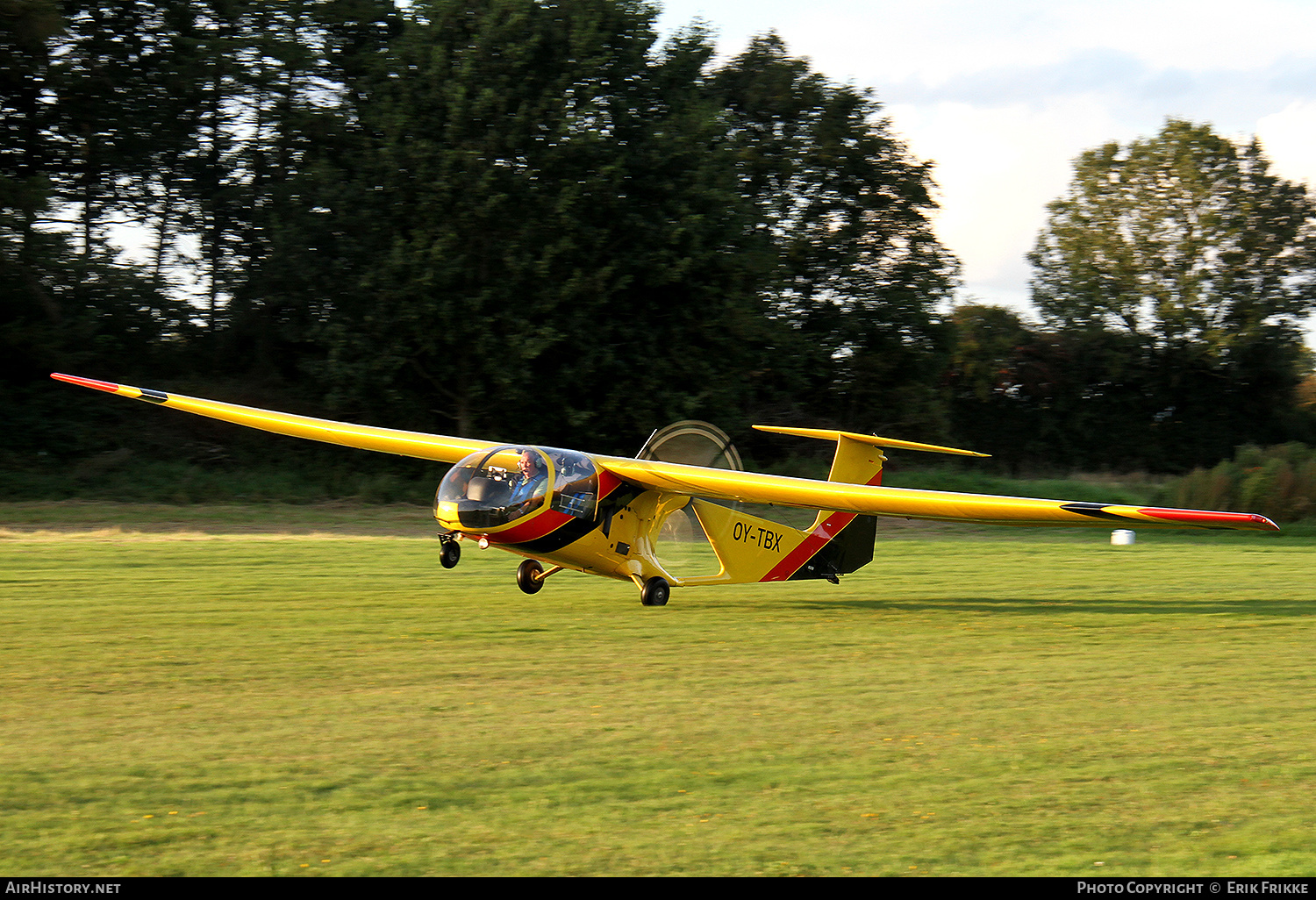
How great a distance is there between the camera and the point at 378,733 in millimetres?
8602

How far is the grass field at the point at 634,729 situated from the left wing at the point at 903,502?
1.39m

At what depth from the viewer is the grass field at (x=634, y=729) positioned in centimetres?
617

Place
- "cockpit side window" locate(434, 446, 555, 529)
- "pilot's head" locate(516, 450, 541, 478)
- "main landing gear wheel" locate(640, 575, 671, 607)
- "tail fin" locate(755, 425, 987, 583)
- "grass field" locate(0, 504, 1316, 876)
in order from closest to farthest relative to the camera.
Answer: "grass field" locate(0, 504, 1316, 876)
"cockpit side window" locate(434, 446, 555, 529)
"pilot's head" locate(516, 450, 541, 478)
"main landing gear wheel" locate(640, 575, 671, 607)
"tail fin" locate(755, 425, 987, 583)

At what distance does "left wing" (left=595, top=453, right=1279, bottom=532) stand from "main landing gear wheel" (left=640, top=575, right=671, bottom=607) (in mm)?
1207

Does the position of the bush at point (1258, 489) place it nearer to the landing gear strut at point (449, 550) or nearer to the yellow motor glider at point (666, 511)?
the yellow motor glider at point (666, 511)

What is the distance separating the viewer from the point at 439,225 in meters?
34.4

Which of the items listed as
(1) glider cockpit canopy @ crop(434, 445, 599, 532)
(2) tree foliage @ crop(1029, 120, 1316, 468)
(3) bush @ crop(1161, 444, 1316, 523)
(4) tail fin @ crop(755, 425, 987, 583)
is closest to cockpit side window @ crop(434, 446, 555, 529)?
(1) glider cockpit canopy @ crop(434, 445, 599, 532)

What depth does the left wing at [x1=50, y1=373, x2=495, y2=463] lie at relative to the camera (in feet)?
58.5

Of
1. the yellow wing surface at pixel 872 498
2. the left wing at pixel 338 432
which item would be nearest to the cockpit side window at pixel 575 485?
the yellow wing surface at pixel 872 498

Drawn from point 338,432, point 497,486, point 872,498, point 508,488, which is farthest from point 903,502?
point 338,432

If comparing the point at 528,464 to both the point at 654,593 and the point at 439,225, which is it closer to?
the point at 654,593

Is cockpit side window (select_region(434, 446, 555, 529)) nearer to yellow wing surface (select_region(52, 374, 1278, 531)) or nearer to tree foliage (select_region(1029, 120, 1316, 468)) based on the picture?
yellow wing surface (select_region(52, 374, 1278, 531))

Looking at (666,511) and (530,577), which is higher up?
(666,511)

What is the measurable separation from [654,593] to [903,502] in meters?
3.61
